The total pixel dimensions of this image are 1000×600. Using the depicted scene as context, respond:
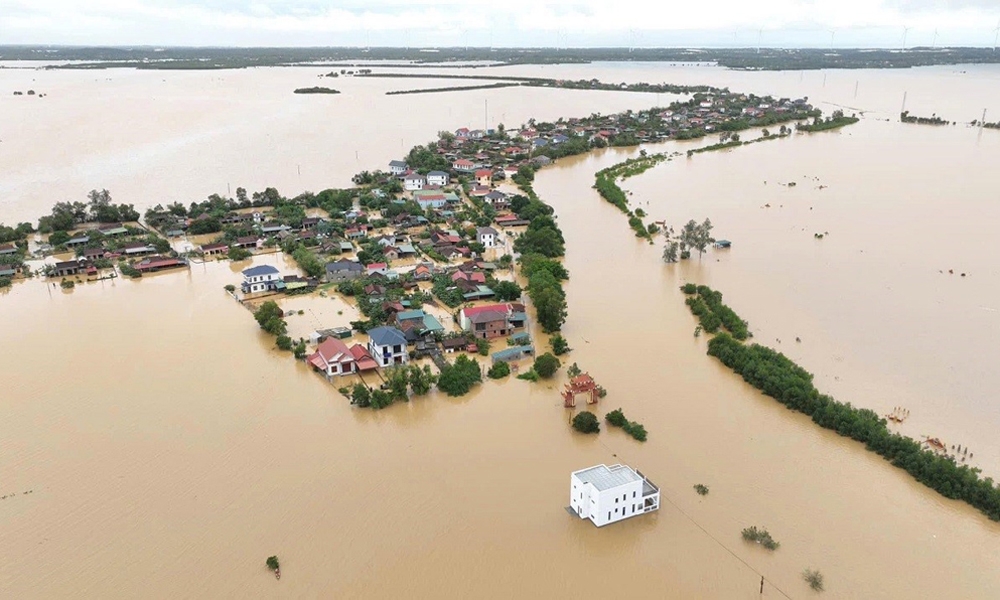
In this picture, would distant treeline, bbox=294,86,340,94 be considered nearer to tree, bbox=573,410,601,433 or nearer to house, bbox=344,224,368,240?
house, bbox=344,224,368,240

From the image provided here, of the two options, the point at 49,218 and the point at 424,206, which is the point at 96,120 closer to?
the point at 49,218

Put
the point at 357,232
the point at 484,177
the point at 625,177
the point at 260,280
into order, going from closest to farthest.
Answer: the point at 260,280 → the point at 357,232 → the point at 484,177 → the point at 625,177

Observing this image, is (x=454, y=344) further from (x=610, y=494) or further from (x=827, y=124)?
(x=827, y=124)

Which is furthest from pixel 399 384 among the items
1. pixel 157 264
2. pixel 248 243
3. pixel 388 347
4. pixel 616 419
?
pixel 248 243

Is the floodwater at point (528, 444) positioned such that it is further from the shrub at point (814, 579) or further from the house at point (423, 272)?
the house at point (423, 272)

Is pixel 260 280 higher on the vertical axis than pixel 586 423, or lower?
higher

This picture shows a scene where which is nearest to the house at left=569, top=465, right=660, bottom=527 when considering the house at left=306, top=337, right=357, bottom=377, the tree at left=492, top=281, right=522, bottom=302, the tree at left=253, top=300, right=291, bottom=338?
the house at left=306, top=337, right=357, bottom=377
